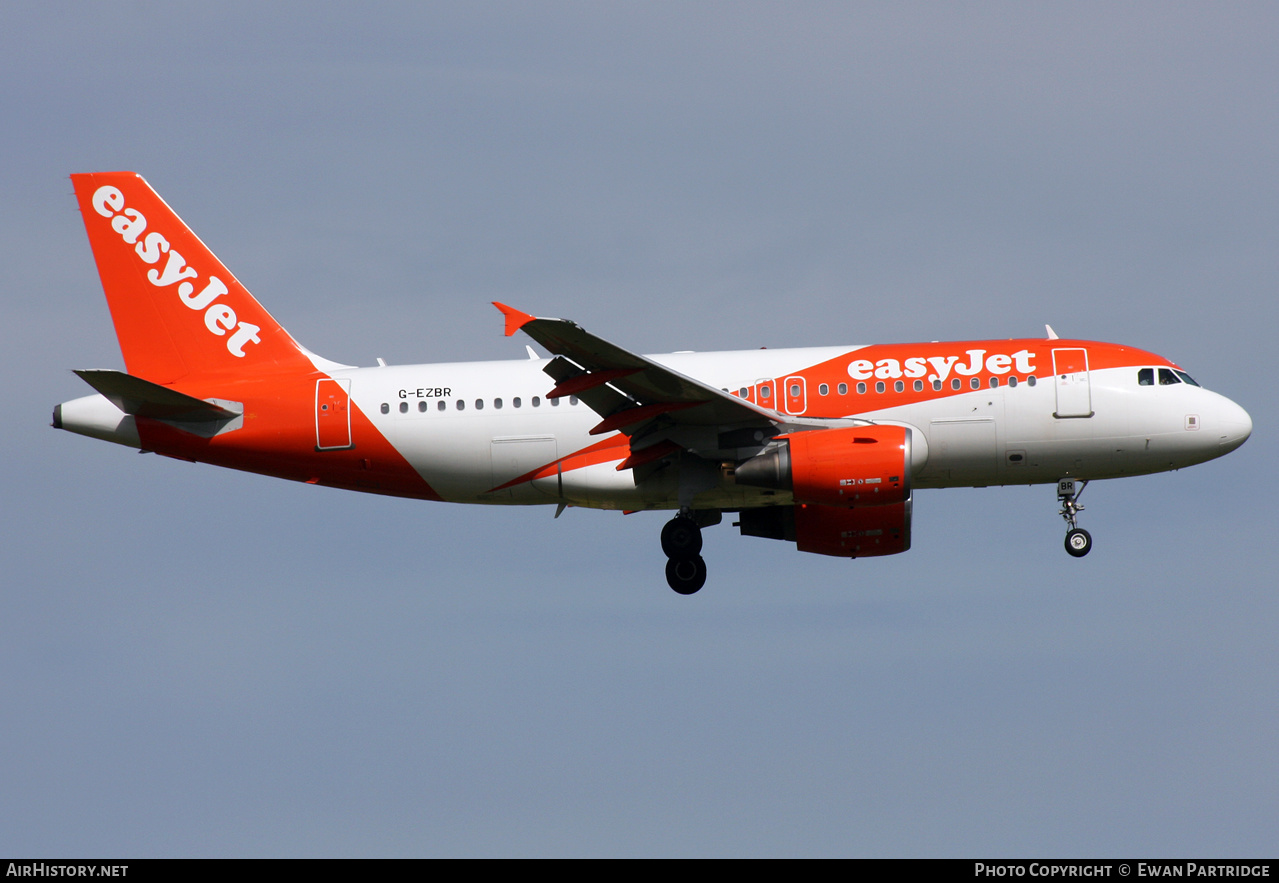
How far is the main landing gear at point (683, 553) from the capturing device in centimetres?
3025

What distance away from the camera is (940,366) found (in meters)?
29.9

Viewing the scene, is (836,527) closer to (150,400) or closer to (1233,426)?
(1233,426)

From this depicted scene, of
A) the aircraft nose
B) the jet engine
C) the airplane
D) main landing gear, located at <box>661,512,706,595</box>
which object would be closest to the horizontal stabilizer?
the airplane

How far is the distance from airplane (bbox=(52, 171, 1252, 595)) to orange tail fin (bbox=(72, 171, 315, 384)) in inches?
4.4

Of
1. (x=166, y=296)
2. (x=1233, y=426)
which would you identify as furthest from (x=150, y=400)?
(x=1233, y=426)

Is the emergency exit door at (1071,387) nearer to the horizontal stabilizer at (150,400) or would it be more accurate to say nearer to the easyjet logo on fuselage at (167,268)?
the horizontal stabilizer at (150,400)

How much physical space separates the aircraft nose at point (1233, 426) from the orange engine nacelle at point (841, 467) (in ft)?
24.2

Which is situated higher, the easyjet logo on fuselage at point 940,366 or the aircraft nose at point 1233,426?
the easyjet logo on fuselage at point 940,366

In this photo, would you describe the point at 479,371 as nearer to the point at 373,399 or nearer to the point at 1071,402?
the point at 373,399

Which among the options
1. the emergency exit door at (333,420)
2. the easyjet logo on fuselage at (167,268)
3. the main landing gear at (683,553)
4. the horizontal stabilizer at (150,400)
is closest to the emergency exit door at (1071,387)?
the main landing gear at (683,553)

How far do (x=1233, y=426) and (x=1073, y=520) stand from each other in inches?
156

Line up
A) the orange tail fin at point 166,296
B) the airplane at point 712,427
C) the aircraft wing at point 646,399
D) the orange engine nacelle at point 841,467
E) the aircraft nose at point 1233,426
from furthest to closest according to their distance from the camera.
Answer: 1. the orange tail fin at point 166,296
2. the aircraft nose at point 1233,426
3. the airplane at point 712,427
4. the orange engine nacelle at point 841,467
5. the aircraft wing at point 646,399

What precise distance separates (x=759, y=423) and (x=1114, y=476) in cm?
826
